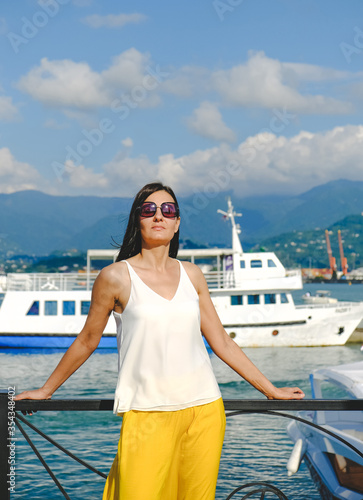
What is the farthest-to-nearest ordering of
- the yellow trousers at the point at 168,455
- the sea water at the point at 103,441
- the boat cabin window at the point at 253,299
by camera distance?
the boat cabin window at the point at 253,299, the sea water at the point at 103,441, the yellow trousers at the point at 168,455

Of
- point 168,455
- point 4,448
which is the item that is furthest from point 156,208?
point 4,448

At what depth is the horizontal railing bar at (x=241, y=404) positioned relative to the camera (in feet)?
7.93

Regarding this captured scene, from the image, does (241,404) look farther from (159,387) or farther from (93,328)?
(93,328)

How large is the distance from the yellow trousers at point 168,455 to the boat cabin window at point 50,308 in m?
24.4

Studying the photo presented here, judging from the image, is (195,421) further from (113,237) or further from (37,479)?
(37,479)

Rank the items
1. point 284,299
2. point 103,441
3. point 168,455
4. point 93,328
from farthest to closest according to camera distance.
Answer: point 284,299, point 103,441, point 93,328, point 168,455

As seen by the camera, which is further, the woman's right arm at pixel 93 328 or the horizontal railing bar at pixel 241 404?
the horizontal railing bar at pixel 241 404

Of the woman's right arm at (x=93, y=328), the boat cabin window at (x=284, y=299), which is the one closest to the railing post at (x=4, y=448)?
the woman's right arm at (x=93, y=328)

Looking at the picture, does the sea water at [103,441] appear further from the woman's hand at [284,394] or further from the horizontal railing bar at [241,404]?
the woman's hand at [284,394]

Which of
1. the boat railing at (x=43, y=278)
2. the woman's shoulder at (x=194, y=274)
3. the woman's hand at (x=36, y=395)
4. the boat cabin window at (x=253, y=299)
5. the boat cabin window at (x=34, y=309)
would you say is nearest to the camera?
the woman's shoulder at (x=194, y=274)

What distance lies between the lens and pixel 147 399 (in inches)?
77.8

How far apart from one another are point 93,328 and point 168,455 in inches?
20.2

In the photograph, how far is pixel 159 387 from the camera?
198 centimetres

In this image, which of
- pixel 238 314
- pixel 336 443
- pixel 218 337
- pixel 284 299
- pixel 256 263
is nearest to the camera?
pixel 218 337
